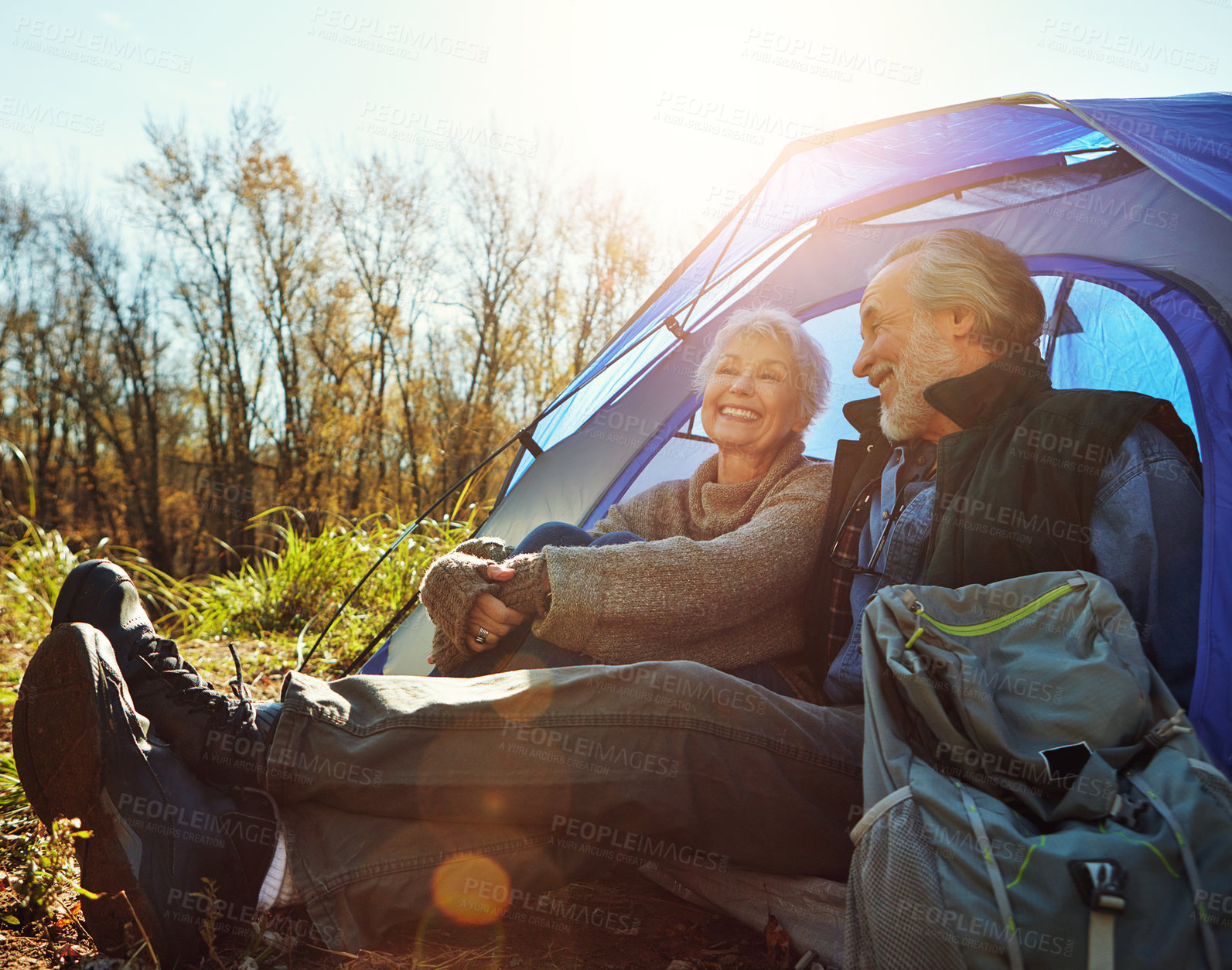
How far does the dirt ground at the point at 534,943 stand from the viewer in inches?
50.5

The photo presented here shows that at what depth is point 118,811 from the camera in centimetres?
117

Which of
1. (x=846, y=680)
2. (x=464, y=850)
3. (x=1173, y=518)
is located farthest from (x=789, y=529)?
(x=464, y=850)

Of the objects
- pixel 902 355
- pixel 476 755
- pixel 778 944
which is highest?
pixel 902 355

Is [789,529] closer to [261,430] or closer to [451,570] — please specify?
[451,570]

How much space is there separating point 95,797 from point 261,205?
34.2ft

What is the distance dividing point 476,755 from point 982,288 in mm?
1747

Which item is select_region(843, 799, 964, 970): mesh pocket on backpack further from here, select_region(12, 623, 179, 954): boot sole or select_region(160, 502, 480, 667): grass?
select_region(160, 502, 480, 667): grass

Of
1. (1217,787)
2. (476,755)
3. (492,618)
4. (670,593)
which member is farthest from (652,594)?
(1217,787)

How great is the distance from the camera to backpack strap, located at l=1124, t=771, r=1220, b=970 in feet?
3.12

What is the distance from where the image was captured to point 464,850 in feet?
4.37

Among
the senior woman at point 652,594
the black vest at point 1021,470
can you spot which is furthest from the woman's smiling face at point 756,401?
the black vest at point 1021,470

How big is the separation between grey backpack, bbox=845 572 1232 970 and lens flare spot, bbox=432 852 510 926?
2.04ft

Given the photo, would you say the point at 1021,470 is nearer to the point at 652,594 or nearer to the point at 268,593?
the point at 652,594

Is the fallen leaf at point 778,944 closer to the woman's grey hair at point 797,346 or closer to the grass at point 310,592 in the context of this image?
the woman's grey hair at point 797,346
